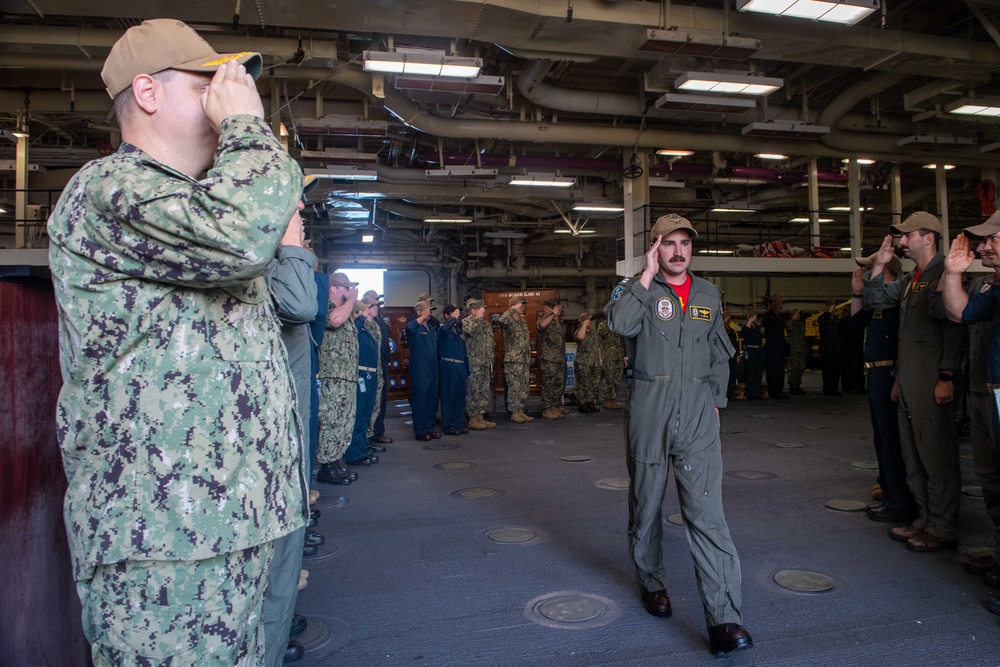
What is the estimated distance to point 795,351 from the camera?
1295 centimetres

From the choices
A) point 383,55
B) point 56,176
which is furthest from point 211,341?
point 56,176

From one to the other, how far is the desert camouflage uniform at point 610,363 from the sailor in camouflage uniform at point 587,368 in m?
0.42

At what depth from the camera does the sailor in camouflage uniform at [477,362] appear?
364 inches

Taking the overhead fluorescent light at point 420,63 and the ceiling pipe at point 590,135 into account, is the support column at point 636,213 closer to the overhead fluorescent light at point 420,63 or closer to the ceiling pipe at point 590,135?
the ceiling pipe at point 590,135

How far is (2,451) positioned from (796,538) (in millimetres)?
4021

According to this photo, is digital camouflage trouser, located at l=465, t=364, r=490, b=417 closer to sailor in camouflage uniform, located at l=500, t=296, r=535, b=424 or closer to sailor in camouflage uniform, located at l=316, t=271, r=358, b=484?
sailor in camouflage uniform, located at l=500, t=296, r=535, b=424

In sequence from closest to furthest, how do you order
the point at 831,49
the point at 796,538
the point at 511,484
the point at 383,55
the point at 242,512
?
the point at 242,512 → the point at 796,538 → the point at 511,484 → the point at 383,55 → the point at 831,49

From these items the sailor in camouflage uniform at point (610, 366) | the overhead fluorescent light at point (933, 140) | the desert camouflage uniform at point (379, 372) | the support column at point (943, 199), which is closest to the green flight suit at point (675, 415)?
the desert camouflage uniform at point (379, 372)

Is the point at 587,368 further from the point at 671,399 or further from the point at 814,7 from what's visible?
the point at 671,399

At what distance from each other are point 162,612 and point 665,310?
7.61ft

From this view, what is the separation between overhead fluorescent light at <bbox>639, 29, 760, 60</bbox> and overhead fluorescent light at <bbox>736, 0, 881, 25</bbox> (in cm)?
86

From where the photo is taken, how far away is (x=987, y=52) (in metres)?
7.78

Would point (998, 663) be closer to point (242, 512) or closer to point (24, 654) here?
point (242, 512)

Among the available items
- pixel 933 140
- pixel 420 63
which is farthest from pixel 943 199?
pixel 420 63
